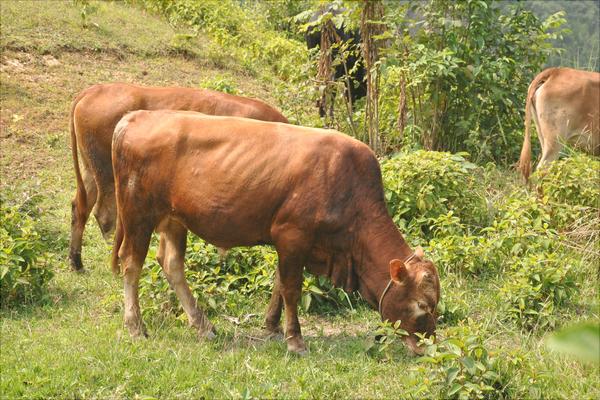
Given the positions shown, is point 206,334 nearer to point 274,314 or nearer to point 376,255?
point 274,314

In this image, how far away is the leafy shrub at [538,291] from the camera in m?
5.72

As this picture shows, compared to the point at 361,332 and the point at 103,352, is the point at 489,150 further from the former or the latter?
the point at 103,352

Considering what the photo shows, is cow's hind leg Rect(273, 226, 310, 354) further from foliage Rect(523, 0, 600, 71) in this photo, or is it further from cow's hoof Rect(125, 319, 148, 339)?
foliage Rect(523, 0, 600, 71)

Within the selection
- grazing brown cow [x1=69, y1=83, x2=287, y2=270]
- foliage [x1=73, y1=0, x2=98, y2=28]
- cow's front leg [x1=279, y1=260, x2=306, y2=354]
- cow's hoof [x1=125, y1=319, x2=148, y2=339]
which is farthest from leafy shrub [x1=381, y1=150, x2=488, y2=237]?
foliage [x1=73, y1=0, x2=98, y2=28]

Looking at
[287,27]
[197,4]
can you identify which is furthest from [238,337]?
[287,27]

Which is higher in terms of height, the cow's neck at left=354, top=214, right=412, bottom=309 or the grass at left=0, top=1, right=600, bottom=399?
the cow's neck at left=354, top=214, right=412, bottom=309

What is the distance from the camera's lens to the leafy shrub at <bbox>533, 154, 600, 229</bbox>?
24.1 feet

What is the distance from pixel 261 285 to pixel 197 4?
10879 mm

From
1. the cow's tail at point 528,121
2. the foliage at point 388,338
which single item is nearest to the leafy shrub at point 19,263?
the foliage at point 388,338

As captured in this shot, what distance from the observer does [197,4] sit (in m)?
15.9

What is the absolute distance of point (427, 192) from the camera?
712cm

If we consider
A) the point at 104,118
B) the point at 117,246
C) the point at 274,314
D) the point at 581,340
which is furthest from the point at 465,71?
the point at 581,340

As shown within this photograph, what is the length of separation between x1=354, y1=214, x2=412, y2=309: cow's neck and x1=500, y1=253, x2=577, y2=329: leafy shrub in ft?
3.54

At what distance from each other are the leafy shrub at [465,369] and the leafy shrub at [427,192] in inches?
101
